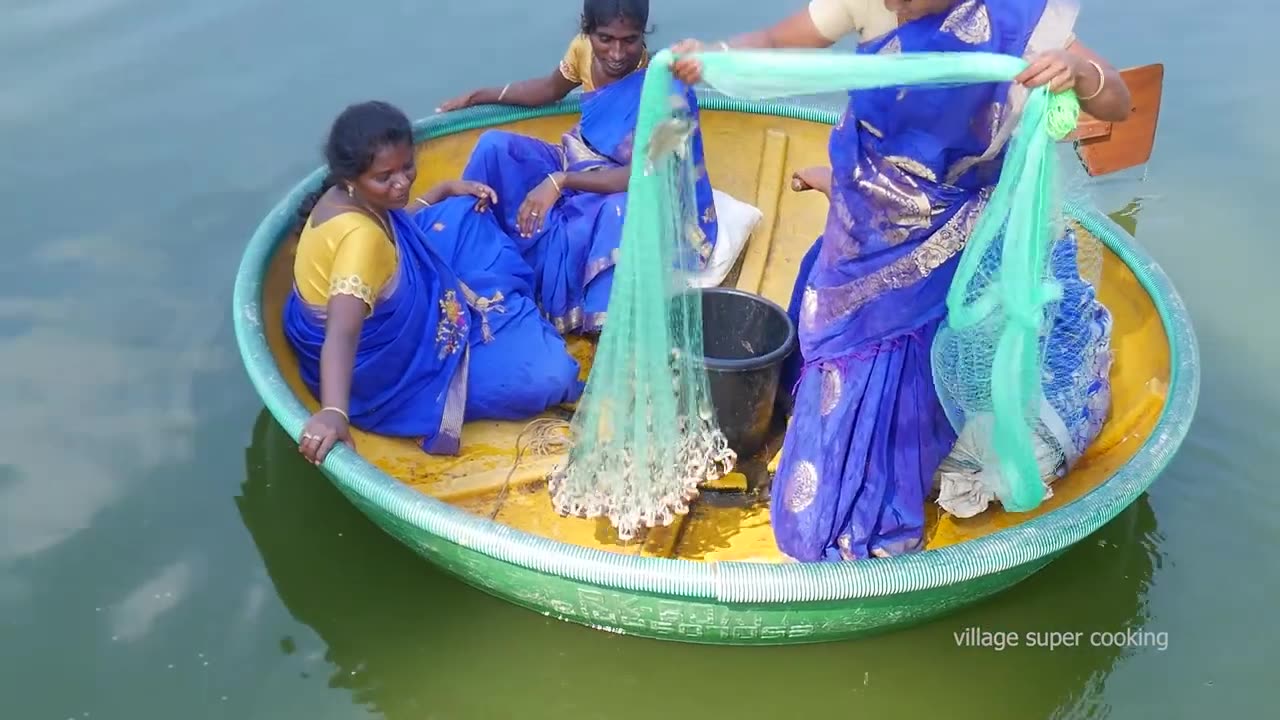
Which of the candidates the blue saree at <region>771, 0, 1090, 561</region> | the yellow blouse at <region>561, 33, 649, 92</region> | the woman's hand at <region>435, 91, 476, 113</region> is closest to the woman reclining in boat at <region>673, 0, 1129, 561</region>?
A: the blue saree at <region>771, 0, 1090, 561</region>

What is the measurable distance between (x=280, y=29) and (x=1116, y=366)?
4842mm

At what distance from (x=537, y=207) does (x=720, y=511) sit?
1.26 metres

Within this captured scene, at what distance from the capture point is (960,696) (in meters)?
3.06

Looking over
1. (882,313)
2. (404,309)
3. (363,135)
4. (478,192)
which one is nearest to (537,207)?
(478,192)

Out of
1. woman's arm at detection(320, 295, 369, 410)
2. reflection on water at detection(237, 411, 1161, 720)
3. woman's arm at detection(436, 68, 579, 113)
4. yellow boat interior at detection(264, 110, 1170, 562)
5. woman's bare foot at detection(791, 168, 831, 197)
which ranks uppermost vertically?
woman's arm at detection(436, 68, 579, 113)

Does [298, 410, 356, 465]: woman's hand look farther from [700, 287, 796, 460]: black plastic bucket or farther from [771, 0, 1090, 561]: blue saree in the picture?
[771, 0, 1090, 561]: blue saree

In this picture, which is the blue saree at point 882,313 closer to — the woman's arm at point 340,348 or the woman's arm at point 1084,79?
the woman's arm at point 1084,79

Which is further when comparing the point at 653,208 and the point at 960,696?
the point at 960,696

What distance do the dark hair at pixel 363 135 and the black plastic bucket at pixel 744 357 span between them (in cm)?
105

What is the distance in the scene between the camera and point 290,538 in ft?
11.4

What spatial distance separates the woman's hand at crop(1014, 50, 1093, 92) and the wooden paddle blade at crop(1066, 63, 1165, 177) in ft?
7.32

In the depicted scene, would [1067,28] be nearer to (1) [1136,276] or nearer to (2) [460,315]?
(1) [1136,276]

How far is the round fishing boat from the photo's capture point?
261 cm

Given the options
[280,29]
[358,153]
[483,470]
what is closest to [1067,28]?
[358,153]
